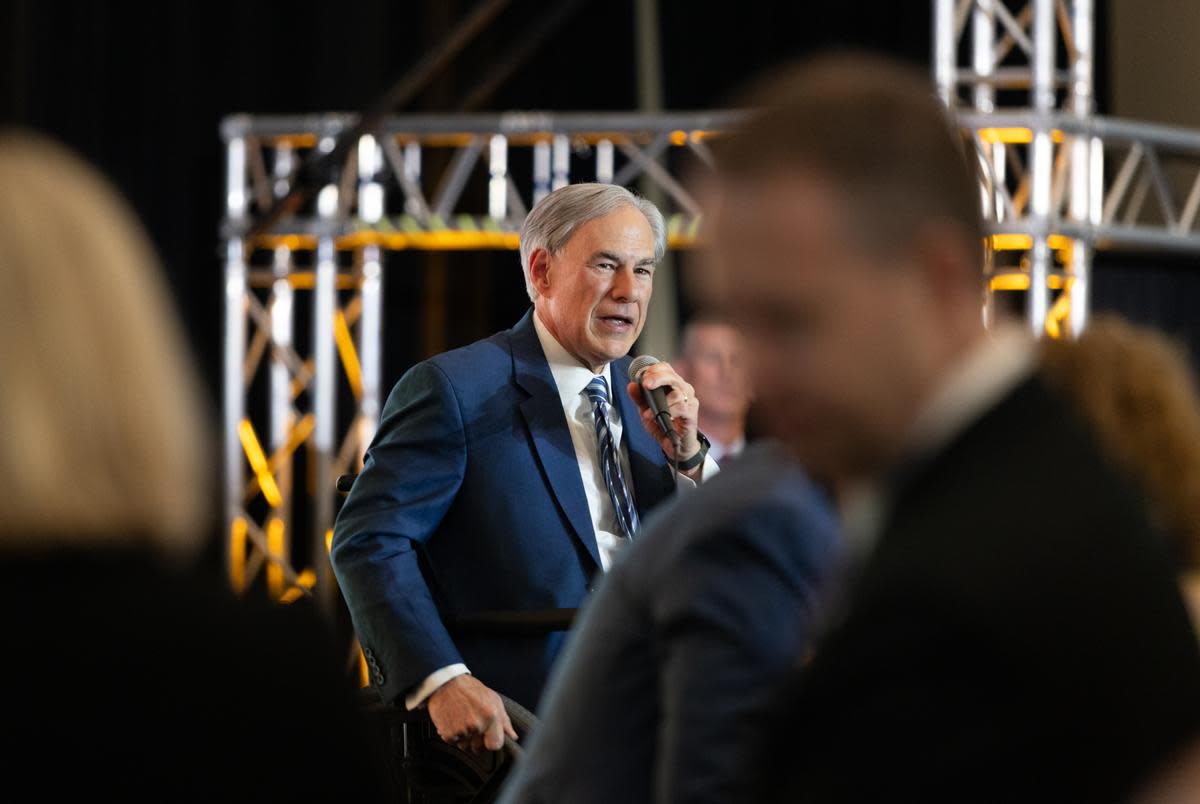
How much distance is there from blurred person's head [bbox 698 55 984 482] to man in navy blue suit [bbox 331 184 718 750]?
164 cm

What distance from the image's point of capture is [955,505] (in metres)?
0.93

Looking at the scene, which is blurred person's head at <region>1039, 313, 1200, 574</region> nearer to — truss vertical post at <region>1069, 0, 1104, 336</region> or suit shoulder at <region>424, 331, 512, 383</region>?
suit shoulder at <region>424, 331, 512, 383</region>

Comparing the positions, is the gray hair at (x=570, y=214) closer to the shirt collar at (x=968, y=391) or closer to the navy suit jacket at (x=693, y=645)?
the navy suit jacket at (x=693, y=645)

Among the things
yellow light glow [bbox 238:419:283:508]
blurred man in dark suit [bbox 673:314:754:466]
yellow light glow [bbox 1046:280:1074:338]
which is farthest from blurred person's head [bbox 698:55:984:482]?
yellow light glow [bbox 238:419:283:508]

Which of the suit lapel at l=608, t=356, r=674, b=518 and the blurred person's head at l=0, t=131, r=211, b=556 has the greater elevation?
the blurred person's head at l=0, t=131, r=211, b=556

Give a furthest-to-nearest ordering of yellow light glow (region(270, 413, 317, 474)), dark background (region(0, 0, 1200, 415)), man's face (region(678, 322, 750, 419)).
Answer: dark background (region(0, 0, 1200, 415)), yellow light glow (region(270, 413, 317, 474)), man's face (region(678, 322, 750, 419))

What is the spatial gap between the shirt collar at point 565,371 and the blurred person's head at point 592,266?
0.01m

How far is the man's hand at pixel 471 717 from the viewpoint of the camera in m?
2.56

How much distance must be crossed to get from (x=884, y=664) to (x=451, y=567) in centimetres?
200

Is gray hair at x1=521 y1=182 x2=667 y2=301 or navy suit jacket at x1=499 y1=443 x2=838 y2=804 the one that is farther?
gray hair at x1=521 y1=182 x2=667 y2=301

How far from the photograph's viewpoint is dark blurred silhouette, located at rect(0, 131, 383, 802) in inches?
40.3

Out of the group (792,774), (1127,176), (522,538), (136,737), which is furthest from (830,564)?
(1127,176)

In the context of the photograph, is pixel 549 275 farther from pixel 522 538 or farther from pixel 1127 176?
pixel 1127 176

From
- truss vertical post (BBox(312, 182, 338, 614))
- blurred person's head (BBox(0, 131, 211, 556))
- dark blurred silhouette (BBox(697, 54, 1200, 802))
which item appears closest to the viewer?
dark blurred silhouette (BBox(697, 54, 1200, 802))
